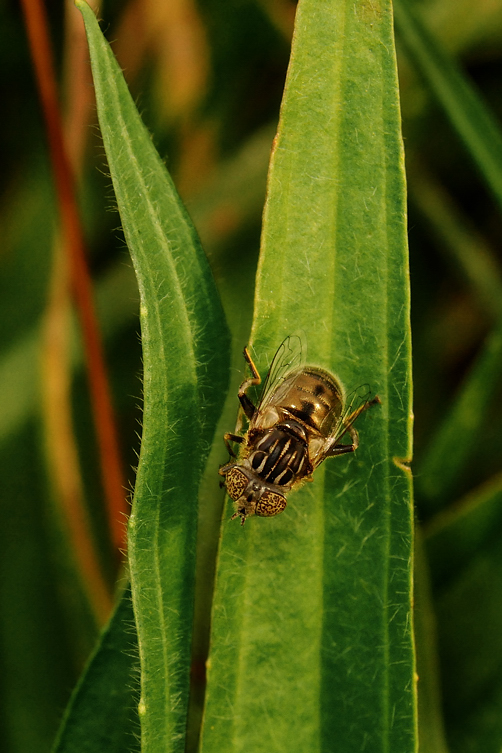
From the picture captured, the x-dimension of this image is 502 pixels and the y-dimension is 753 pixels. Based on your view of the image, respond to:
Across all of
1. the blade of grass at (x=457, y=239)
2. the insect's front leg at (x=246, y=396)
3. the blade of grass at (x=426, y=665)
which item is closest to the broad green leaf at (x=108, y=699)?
the insect's front leg at (x=246, y=396)

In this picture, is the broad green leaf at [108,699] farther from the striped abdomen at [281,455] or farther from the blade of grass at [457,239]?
the blade of grass at [457,239]

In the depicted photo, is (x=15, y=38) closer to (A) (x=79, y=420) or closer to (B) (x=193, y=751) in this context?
(A) (x=79, y=420)

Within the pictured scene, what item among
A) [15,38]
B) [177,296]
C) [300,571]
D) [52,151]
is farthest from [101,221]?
[300,571]

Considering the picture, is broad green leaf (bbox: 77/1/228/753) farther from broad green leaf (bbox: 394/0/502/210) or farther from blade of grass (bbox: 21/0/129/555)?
broad green leaf (bbox: 394/0/502/210)

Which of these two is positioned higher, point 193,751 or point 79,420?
point 79,420

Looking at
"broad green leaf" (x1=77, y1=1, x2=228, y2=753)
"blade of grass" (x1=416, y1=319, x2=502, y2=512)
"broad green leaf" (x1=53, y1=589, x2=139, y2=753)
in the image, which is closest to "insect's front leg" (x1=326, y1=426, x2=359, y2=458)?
"broad green leaf" (x1=77, y1=1, x2=228, y2=753)
